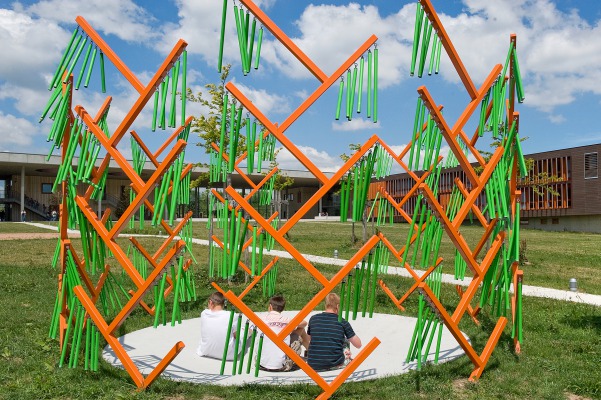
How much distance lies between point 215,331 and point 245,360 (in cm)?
47

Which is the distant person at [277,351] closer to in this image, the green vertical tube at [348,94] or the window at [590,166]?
the green vertical tube at [348,94]

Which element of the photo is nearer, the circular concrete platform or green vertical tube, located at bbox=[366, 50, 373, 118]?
green vertical tube, located at bbox=[366, 50, 373, 118]

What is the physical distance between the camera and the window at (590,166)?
41.2 m

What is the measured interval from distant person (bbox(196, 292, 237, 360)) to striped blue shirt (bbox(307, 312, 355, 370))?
3.36 ft

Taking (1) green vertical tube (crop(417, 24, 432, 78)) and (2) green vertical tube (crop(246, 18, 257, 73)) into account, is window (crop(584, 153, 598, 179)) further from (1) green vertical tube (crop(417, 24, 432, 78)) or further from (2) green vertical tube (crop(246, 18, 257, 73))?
(2) green vertical tube (crop(246, 18, 257, 73))

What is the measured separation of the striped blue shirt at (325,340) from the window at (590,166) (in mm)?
41793

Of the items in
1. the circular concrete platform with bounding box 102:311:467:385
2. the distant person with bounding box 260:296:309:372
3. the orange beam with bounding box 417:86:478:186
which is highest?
the orange beam with bounding box 417:86:478:186

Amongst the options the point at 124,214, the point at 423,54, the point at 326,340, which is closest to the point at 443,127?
the point at 423,54

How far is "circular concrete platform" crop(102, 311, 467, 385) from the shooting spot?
5.57m

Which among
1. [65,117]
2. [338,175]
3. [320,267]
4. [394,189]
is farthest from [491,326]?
[394,189]

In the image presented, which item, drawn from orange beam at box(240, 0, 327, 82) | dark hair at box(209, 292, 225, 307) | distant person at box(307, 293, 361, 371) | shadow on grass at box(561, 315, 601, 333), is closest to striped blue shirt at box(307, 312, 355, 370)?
distant person at box(307, 293, 361, 371)

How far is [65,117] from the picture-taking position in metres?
5.78

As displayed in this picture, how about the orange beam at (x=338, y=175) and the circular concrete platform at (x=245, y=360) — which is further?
the circular concrete platform at (x=245, y=360)

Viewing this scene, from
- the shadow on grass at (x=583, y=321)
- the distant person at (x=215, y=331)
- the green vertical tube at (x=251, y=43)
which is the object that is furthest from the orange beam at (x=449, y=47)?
the shadow on grass at (x=583, y=321)
